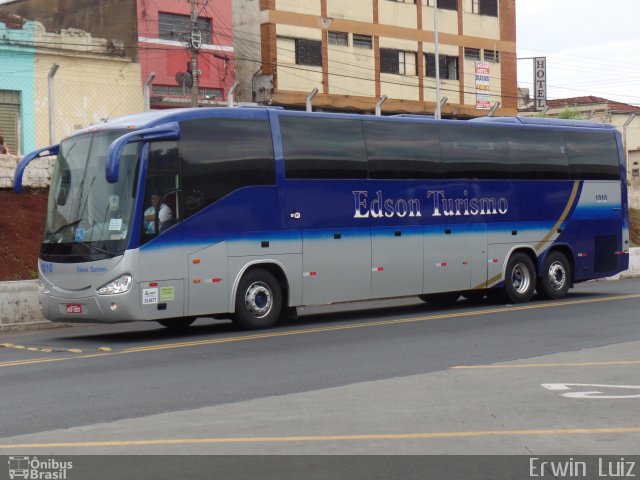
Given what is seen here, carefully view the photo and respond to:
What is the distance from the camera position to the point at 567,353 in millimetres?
14523

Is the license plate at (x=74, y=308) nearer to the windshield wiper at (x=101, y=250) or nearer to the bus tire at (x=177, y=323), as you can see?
the windshield wiper at (x=101, y=250)

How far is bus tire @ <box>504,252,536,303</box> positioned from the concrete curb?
915 centimetres

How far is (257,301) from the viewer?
62.7 feet

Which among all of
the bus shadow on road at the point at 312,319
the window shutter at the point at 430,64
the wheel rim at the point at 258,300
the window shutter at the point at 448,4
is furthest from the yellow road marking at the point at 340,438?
the window shutter at the point at 448,4

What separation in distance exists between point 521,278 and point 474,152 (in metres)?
2.96

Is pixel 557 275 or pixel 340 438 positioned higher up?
pixel 557 275

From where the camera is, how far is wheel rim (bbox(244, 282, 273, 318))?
1895 centimetres

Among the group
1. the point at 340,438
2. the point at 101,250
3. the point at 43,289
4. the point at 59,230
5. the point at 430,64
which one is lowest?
the point at 340,438

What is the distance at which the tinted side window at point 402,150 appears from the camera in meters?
21.1

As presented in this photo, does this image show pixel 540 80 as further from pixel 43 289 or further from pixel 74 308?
pixel 74 308

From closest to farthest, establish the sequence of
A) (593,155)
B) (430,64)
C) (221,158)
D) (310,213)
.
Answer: (221,158) < (310,213) < (593,155) < (430,64)

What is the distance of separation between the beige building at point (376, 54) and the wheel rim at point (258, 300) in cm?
2825

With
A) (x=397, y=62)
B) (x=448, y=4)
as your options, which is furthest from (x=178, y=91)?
(x=448, y=4)

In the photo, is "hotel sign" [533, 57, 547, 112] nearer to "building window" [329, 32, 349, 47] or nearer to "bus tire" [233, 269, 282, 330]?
"building window" [329, 32, 349, 47]
